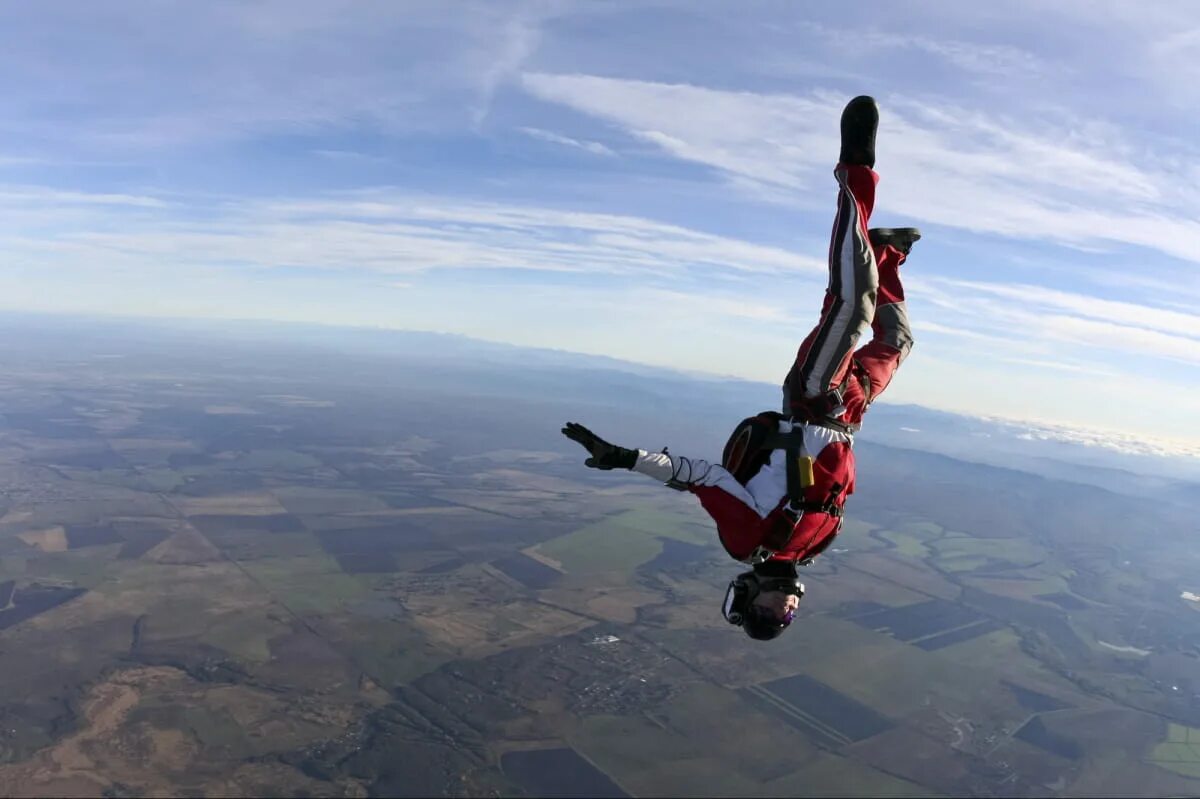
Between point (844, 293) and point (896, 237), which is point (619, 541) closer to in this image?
point (896, 237)

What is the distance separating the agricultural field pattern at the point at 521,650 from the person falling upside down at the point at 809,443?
36861 mm

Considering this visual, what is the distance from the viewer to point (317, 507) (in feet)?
309

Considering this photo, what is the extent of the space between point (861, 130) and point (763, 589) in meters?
3.25

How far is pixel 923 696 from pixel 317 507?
249ft

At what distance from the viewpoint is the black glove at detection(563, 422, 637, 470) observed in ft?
12.5

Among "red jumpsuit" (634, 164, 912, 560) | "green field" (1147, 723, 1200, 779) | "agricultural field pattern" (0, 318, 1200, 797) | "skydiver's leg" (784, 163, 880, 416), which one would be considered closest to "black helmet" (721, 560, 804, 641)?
"red jumpsuit" (634, 164, 912, 560)

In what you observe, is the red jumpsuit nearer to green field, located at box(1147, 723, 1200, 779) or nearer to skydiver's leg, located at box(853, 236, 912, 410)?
skydiver's leg, located at box(853, 236, 912, 410)

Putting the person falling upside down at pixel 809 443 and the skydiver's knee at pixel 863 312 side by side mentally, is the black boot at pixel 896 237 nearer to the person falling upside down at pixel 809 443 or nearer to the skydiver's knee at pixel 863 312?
the person falling upside down at pixel 809 443

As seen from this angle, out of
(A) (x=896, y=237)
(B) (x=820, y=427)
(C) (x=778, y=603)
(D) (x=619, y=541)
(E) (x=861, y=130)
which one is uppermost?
(E) (x=861, y=130)

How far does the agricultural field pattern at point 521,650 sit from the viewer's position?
39219 mm

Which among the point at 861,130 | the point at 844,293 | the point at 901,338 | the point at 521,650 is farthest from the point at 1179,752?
the point at 861,130

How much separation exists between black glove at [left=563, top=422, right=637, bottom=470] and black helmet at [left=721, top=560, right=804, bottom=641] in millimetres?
1609

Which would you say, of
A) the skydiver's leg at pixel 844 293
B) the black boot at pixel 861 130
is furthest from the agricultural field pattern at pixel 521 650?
the black boot at pixel 861 130

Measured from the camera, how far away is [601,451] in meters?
3.81
